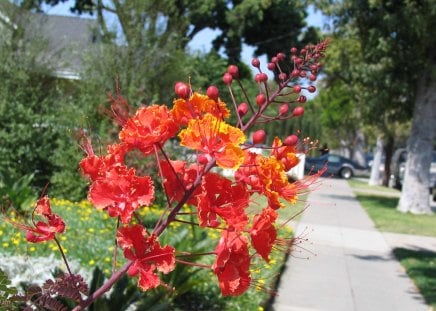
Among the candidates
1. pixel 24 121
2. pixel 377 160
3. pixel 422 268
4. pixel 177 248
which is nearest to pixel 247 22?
pixel 377 160

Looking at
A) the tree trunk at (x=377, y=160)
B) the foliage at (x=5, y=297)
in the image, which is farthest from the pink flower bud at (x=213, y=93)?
the tree trunk at (x=377, y=160)

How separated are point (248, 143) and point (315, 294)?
17.4 ft

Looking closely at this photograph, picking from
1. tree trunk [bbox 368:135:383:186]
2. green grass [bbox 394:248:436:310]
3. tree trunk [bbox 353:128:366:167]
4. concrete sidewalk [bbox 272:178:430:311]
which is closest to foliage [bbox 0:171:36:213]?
concrete sidewalk [bbox 272:178:430:311]

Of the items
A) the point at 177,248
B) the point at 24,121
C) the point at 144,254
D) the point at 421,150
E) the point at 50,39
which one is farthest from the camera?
the point at 421,150

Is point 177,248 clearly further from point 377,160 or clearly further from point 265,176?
point 377,160

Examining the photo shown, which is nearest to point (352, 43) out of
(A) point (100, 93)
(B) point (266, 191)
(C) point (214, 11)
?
(C) point (214, 11)

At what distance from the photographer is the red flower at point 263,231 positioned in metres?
2.08

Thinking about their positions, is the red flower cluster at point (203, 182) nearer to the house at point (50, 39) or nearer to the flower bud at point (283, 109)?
the flower bud at point (283, 109)

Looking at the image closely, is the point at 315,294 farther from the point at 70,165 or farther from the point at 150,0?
the point at 150,0

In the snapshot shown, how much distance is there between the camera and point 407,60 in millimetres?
16391

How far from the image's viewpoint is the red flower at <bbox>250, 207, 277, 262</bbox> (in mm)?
2082

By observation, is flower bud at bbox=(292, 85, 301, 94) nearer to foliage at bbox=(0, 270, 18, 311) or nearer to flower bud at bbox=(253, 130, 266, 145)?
flower bud at bbox=(253, 130, 266, 145)

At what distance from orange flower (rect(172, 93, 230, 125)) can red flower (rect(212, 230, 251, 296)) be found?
0.41m

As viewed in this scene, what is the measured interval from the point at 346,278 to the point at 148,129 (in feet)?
21.5
